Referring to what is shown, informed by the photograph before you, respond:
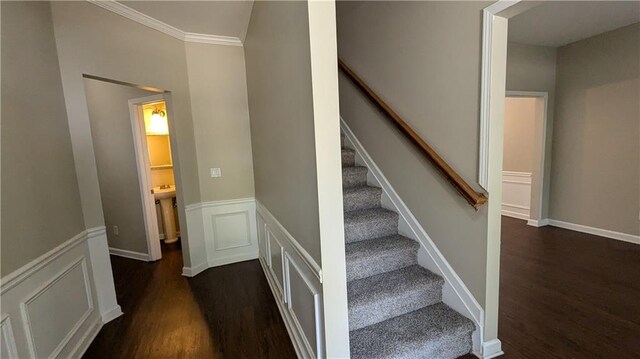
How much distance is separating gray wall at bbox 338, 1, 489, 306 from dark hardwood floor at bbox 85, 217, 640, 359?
0.74 m

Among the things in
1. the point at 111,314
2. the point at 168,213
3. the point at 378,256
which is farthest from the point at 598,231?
the point at 168,213

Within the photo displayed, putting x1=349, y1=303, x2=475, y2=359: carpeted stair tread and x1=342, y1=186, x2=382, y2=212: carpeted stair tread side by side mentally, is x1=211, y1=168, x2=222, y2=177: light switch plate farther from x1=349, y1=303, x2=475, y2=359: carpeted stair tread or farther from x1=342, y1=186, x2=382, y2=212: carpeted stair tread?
x1=349, y1=303, x2=475, y2=359: carpeted stair tread

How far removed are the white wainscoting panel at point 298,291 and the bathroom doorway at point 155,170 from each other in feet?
5.94

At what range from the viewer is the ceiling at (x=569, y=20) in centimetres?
262

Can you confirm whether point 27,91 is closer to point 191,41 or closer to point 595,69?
point 191,41

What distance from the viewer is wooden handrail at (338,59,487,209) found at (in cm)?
154

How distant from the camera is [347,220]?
2.17 metres

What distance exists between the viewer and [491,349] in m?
1.63

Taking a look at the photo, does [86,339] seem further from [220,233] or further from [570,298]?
[570,298]

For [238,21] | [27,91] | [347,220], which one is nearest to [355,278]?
[347,220]

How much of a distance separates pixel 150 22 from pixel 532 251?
15.9ft

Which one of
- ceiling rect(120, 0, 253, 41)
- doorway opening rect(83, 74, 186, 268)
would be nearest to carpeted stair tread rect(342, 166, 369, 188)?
ceiling rect(120, 0, 253, 41)

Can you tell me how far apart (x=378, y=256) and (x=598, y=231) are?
3789mm

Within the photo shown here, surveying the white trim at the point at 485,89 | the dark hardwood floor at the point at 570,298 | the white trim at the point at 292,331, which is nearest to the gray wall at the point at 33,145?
the white trim at the point at 292,331
